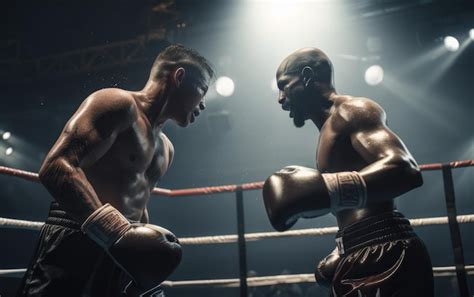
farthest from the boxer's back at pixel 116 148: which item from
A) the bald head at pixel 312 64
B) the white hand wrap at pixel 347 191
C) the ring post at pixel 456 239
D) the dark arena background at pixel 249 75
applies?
the dark arena background at pixel 249 75

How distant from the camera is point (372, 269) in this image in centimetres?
177

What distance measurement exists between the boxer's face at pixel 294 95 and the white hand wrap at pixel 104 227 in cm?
106

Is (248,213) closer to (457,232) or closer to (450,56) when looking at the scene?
(450,56)

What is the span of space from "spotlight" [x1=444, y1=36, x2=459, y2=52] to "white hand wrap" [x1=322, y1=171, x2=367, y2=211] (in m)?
7.10

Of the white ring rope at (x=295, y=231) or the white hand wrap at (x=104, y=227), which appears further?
the white ring rope at (x=295, y=231)

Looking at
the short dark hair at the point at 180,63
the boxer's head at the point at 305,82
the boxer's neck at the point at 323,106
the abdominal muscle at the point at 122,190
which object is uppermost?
the short dark hair at the point at 180,63

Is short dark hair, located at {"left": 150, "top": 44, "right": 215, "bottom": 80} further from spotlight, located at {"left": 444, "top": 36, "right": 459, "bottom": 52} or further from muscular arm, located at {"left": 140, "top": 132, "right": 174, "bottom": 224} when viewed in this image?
spotlight, located at {"left": 444, "top": 36, "right": 459, "bottom": 52}

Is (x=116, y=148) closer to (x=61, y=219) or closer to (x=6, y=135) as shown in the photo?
(x=61, y=219)

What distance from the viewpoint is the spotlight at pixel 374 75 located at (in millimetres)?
8367

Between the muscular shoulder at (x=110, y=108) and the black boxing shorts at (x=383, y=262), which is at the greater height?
the muscular shoulder at (x=110, y=108)

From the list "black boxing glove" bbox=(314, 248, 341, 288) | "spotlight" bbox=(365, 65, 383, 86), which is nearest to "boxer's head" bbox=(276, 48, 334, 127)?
"black boxing glove" bbox=(314, 248, 341, 288)

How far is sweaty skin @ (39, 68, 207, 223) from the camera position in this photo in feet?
5.70

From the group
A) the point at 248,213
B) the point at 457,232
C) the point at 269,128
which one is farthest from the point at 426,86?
the point at 457,232

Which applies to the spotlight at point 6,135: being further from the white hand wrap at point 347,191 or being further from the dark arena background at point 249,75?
the white hand wrap at point 347,191
